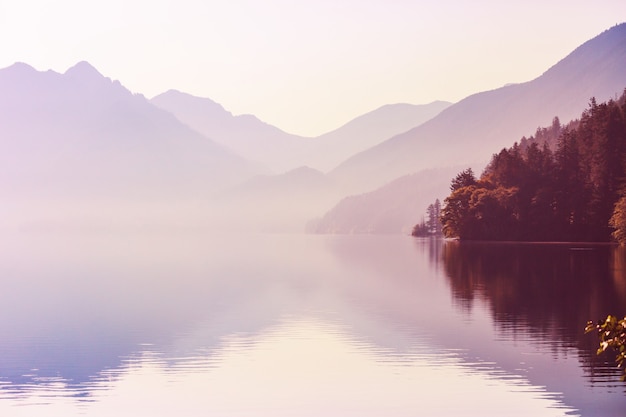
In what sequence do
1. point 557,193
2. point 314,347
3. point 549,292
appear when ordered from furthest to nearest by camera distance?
point 557,193
point 549,292
point 314,347

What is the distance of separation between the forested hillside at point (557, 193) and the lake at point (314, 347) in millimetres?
90127

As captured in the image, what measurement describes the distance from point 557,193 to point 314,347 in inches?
5539

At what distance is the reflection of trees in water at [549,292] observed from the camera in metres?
48.5

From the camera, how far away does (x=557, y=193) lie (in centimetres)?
17988

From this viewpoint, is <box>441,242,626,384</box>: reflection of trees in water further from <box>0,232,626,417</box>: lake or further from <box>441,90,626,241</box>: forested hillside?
<box>441,90,626,241</box>: forested hillside

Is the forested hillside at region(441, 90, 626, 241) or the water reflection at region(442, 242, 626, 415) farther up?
the forested hillside at region(441, 90, 626, 241)

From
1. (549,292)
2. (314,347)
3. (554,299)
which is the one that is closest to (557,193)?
(549,292)

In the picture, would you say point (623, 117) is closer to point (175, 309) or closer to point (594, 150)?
point (594, 150)

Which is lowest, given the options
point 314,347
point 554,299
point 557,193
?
point 314,347

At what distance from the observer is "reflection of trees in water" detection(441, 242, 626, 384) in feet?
159

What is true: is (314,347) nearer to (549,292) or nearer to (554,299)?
(554,299)

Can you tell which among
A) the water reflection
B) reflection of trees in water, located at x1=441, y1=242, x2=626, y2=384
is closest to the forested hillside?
the water reflection

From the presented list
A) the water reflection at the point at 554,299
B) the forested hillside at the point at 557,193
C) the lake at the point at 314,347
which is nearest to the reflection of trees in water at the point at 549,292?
the water reflection at the point at 554,299

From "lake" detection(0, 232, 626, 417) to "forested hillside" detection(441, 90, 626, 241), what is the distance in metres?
90.1
